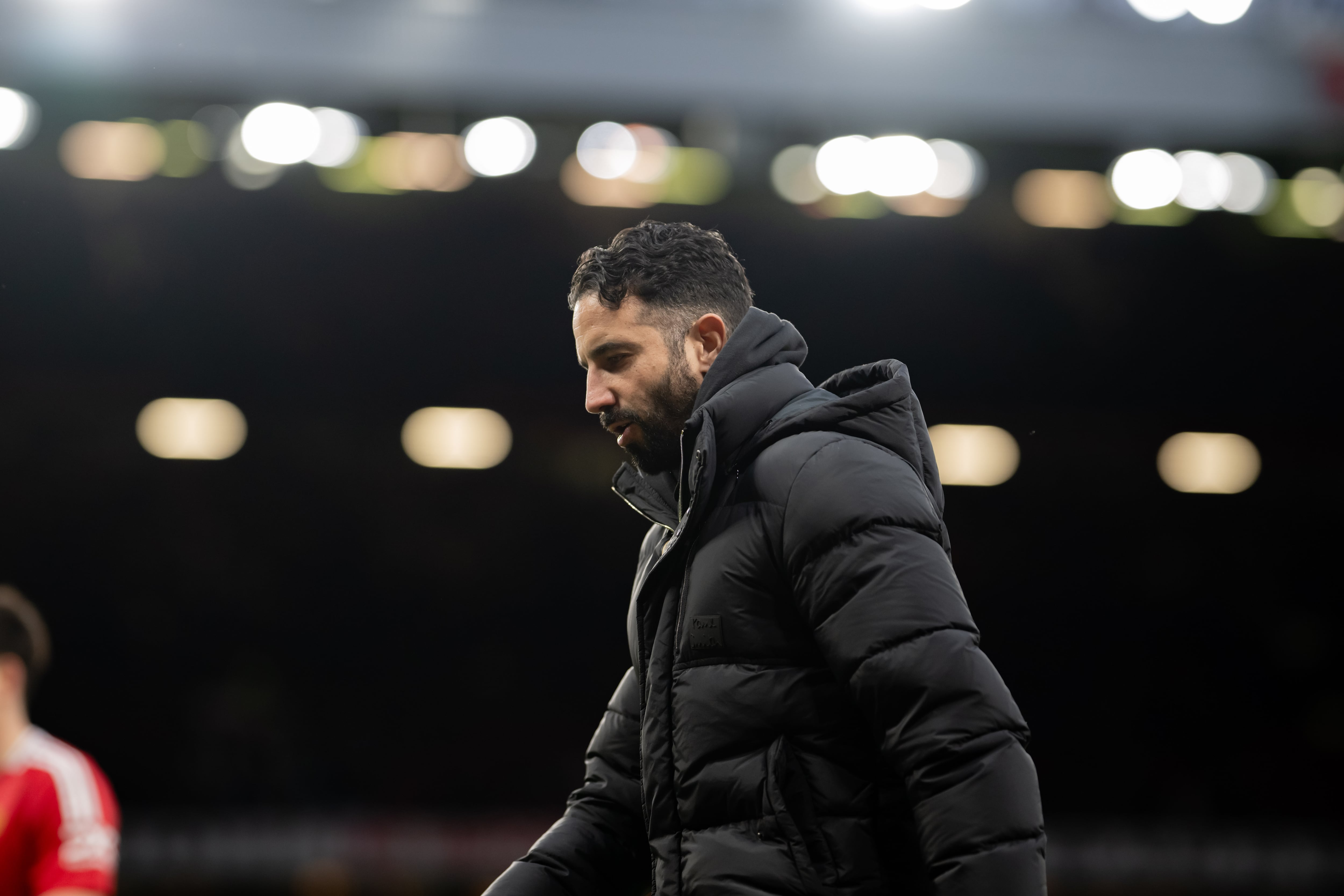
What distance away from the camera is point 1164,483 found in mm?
10602

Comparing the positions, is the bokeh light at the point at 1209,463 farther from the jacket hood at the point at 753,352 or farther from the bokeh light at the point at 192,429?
the jacket hood at the point at 753,352

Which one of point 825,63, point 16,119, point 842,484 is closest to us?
point 842,484

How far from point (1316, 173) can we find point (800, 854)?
406 inches

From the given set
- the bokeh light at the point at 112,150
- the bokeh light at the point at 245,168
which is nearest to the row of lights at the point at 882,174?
the bokeh light at the point at 245,168

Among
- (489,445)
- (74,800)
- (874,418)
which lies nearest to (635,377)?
(874,418)

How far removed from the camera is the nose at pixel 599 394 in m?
1.82

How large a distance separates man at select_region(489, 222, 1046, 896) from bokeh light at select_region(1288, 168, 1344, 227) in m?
9.78

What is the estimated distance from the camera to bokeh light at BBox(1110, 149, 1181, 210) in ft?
32.3

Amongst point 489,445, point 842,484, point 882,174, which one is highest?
point 882,174

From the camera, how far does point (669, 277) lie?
5.95ft

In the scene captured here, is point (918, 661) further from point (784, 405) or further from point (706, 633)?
point (784, 405)

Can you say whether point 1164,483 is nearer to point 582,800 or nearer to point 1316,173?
point 1316,173

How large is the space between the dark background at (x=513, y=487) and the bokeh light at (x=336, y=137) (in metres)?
0.24

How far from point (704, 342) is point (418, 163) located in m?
8.25
